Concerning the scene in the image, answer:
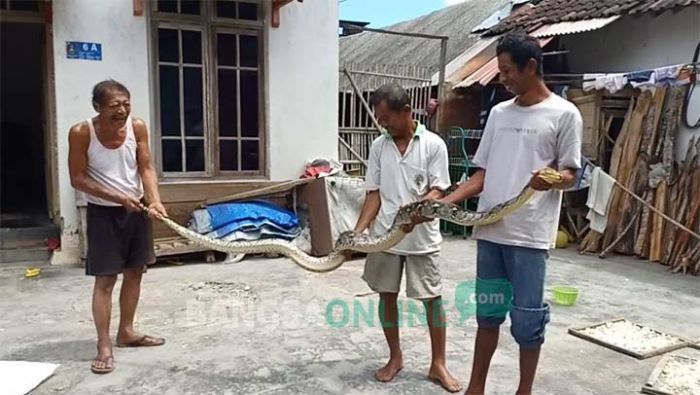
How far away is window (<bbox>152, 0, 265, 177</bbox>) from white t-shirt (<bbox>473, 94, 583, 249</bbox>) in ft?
12.9

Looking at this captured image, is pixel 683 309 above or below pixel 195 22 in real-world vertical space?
below

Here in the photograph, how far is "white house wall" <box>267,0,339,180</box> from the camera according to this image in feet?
19.5

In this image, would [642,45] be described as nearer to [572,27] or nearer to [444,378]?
[572,27]

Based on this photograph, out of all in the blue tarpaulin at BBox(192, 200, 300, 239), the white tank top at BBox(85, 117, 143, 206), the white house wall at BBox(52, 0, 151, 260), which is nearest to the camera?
the white tank top at BBox(85, 117, 143, 206)

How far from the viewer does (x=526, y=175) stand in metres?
2.25

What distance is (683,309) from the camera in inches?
164

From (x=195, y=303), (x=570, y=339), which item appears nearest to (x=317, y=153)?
(x=195, y=303)

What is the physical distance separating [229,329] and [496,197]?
203cm

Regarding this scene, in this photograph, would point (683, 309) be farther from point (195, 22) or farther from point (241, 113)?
point (195, 22)

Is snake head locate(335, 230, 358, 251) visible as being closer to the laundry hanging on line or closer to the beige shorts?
the beige shorts

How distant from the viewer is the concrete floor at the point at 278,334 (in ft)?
9.27

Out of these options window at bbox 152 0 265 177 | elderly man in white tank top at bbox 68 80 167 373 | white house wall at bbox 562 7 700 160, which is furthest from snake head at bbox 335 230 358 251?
white house wall at bbox 562 7 700 160

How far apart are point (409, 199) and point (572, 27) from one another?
5377 millimetres

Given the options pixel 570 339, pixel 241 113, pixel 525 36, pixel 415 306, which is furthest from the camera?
pixel 241 113
